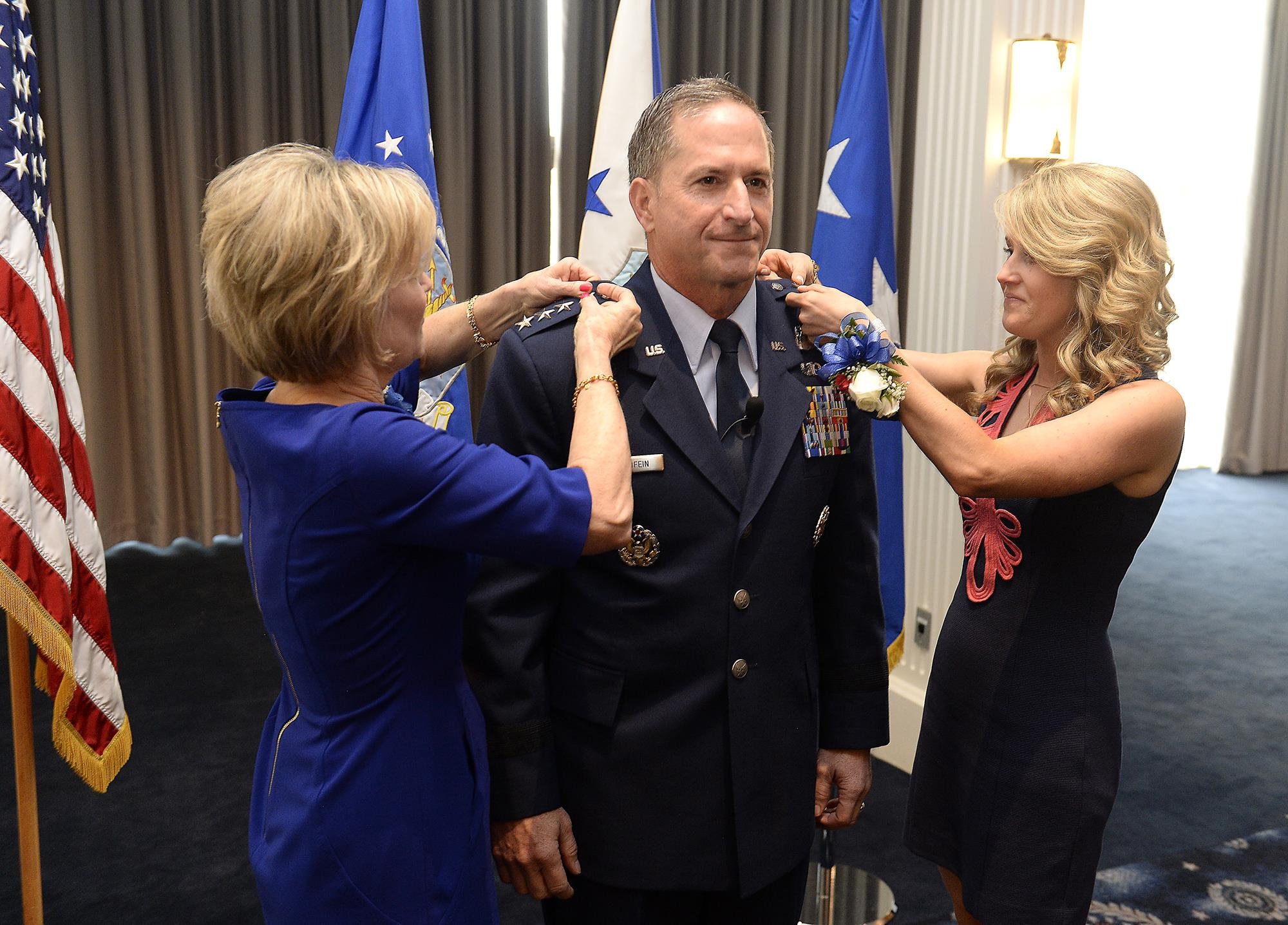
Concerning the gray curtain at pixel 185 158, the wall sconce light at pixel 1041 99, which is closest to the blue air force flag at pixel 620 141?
the wall sconce light at pixel 1041 99

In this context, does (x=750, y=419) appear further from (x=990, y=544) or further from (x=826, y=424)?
(x=990, y=544)

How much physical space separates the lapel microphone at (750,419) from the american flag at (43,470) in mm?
1537

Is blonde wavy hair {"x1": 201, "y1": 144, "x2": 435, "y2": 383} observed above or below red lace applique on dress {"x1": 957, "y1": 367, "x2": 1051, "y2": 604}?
above

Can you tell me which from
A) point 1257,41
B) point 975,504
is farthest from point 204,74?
point 1257,41

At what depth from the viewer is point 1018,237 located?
6.14 ft

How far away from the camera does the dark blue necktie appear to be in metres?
1.61

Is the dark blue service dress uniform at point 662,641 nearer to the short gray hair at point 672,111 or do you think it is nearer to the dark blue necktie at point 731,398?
the dark blue necktie at point 731,398

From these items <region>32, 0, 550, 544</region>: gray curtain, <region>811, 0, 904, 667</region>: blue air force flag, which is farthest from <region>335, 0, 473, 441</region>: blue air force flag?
<region>32, 0, 550, 544</region>: gray curtain

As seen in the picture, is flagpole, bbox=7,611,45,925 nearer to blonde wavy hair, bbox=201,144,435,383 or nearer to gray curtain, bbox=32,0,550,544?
blonde wavy hair, bbox=201,144,435,383

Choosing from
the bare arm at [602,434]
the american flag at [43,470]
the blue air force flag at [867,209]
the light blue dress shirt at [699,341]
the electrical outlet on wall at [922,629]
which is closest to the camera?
the bare arm at [602,434]

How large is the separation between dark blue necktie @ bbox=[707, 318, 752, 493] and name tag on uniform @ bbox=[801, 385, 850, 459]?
0.09m

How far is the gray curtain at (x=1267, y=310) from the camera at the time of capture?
26.9 ft

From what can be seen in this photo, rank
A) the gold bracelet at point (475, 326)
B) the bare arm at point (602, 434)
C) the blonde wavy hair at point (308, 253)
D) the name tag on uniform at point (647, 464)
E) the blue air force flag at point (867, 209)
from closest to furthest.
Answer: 1. the blonde wavy hair at point (308, 253)
2. the bare arm at point (602, 434)
3. the name tag on uniform at point (647, 464)
4. the gold bracelet at point (475, 326)
5. the blue air force flag at point (867, 209)

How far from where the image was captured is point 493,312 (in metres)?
1.85
